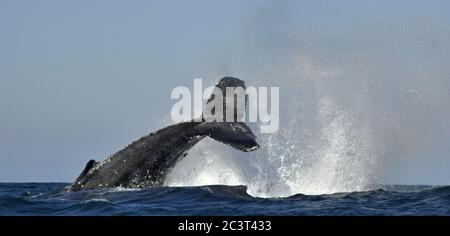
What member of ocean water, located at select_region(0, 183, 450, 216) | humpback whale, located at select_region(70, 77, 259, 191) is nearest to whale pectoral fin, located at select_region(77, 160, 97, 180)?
humpback whale, located at select_region(70, 77, 259, 191)

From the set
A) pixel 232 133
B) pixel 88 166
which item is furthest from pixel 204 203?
pixel 88 166

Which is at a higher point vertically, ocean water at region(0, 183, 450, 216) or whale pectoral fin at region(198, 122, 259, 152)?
whale pectoral fin at region(198, 122, 259, 152)

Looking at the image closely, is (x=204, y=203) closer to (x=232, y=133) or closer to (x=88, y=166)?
(x=232, y=133)

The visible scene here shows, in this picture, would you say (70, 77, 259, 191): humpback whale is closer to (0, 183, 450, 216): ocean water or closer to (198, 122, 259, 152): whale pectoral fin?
(198, 122, 259, 152): whale pectoral fin

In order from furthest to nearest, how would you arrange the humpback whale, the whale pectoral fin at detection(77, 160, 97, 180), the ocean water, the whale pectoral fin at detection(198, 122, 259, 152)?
the whale pectoral fin at detection(77, 160, 97, 180), the humpback whale, the whale pectoral fin at detection(198, 122, 259, 152), the ocean water

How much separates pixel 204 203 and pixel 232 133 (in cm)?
158

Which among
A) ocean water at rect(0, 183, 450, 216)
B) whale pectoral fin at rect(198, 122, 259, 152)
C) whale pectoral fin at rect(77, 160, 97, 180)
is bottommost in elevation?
ocean water at rect(0, 183, 450, 216)

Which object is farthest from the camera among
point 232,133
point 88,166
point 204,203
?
point 88,166

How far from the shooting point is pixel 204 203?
16312 millimetres

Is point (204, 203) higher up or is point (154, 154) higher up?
point (154, 154)

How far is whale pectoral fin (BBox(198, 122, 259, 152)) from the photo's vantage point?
52.3 ft

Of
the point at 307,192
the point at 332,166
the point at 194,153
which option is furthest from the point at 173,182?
the point at 332,166

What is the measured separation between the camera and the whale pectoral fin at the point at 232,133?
52.3ft
